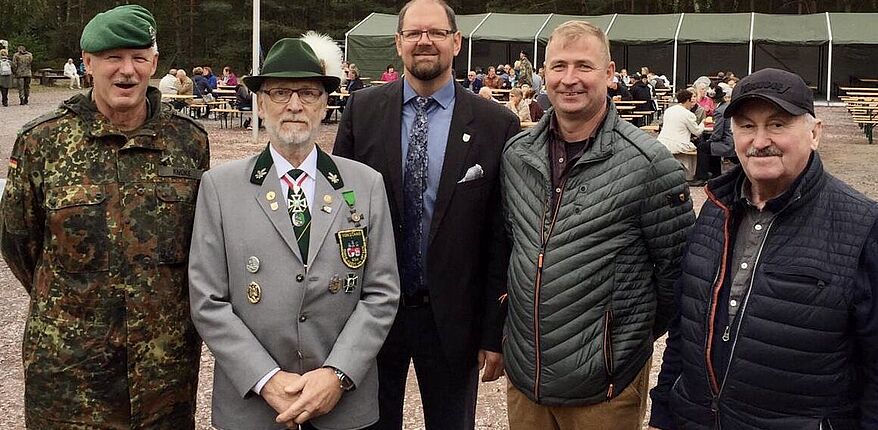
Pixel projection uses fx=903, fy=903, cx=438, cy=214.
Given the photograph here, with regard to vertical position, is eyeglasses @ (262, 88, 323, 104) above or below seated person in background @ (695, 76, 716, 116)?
below

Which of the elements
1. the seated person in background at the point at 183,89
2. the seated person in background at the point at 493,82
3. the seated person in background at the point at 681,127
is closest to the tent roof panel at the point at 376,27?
the seated person in background at the point at 493,82

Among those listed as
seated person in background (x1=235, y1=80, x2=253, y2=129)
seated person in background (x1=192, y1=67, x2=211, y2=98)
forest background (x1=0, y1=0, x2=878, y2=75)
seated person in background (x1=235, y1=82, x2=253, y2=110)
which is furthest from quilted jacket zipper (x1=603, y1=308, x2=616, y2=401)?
forest background (x1=0, y1=0, x2=878, y2=75)

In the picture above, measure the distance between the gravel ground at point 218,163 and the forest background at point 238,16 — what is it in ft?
51.3

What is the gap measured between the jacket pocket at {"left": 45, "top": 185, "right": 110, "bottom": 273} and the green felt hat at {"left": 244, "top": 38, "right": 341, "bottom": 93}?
59cm

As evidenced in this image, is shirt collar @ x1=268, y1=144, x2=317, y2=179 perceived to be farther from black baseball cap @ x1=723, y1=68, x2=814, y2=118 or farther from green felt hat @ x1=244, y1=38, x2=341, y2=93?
black baseball cap @ x1=723, y1=68, x2=814, y2=118

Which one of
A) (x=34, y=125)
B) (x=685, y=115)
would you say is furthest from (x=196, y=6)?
(x=34, y=125)

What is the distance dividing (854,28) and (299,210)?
29.8m

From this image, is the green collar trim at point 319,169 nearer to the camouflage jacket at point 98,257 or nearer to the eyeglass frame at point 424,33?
the camouflage jacket at point 98,257

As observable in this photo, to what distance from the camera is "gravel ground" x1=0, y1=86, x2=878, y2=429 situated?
15.3 ft

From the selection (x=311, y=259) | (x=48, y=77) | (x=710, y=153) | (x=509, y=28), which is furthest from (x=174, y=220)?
(x=48, y=77)

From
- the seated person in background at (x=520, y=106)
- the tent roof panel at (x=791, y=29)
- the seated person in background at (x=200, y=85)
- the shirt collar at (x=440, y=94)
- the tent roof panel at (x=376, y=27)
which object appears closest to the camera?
the shirt collar at (x=440, y=94)

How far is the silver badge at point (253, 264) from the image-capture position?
2596mm

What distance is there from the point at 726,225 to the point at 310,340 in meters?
1.21

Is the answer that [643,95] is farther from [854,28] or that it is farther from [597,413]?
[597,413]
